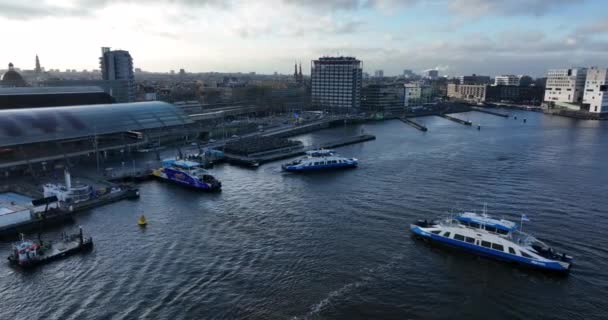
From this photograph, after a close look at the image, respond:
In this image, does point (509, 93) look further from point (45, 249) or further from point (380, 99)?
point (45, 249)

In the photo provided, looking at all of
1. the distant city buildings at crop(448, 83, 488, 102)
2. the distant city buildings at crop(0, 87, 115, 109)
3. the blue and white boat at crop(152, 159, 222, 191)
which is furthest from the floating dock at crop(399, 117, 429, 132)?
the distant city buildings at crop(448, 83, 488, 102)

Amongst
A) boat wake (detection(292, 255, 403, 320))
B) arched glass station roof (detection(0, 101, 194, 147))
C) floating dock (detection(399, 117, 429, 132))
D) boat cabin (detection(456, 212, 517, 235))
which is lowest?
boat wake (detection(292, 255, 403, 320))

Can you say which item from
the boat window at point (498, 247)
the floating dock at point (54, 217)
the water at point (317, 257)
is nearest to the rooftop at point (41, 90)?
the water at point (317, 257)

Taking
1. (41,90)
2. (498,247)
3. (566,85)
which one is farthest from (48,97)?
(566,85)

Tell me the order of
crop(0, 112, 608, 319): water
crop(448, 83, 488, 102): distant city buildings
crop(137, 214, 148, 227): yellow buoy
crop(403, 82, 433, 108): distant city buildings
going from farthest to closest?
crop(448, 83, 488, 102): distant city buildings → crop(403, 82, 433, 108): distant city buildings → crop(137, 214, 148, 227): yellow buoy → crop(0, 112, 608, 319): water

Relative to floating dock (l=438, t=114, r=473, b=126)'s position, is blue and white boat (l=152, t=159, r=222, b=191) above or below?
below

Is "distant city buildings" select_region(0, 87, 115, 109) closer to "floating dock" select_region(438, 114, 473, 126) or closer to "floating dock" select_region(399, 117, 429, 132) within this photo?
"floating dock" select_region(399, 117, 429, 132)
